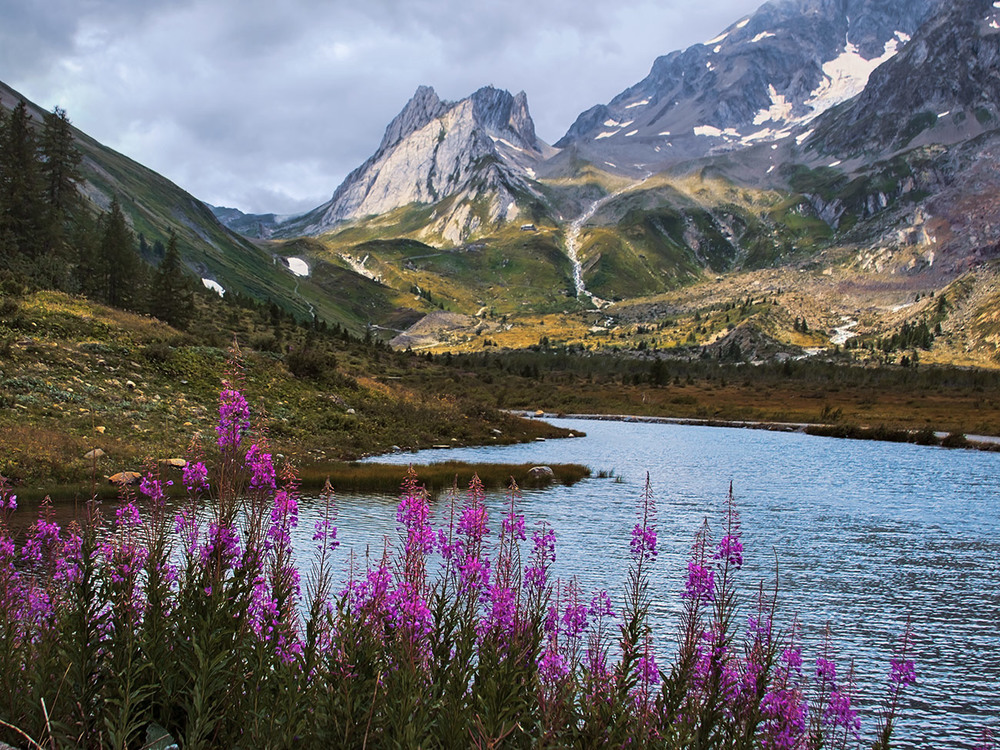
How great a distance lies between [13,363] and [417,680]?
125 feet

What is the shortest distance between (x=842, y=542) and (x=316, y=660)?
94.1 feet

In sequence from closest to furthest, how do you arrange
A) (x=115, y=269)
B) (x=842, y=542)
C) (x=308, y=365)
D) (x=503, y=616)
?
(x=503, y=616) < (x=842, y=542) < (x=308, y=365) < (x=115, y=269)

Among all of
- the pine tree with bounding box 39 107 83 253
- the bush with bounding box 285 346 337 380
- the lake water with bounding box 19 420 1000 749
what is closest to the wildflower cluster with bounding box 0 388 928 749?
the lake water with bounding box 19 420 1000 749

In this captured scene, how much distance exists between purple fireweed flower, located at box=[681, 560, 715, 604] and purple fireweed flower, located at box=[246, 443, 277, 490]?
499cm

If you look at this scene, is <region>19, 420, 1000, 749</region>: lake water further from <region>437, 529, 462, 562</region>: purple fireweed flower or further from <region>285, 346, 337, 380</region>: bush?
<region>285, 346, 337, 380</region>: bush

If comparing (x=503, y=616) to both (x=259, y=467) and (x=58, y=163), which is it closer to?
(x=259, y=467)

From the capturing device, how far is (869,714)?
13.5 metres

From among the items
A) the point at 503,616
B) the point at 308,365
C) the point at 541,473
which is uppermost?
the point at 308,365

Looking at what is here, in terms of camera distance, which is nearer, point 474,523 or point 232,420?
point 232,420

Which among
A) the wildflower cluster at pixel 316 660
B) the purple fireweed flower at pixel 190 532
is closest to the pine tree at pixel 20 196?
the purple fireweed flower at pixel 190 532

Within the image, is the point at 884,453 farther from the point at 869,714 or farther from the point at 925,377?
the point at 925,377

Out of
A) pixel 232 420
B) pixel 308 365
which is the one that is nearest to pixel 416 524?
pixel 232 420

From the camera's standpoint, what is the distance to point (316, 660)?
271 inches

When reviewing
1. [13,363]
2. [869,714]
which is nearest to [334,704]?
[869,714]
